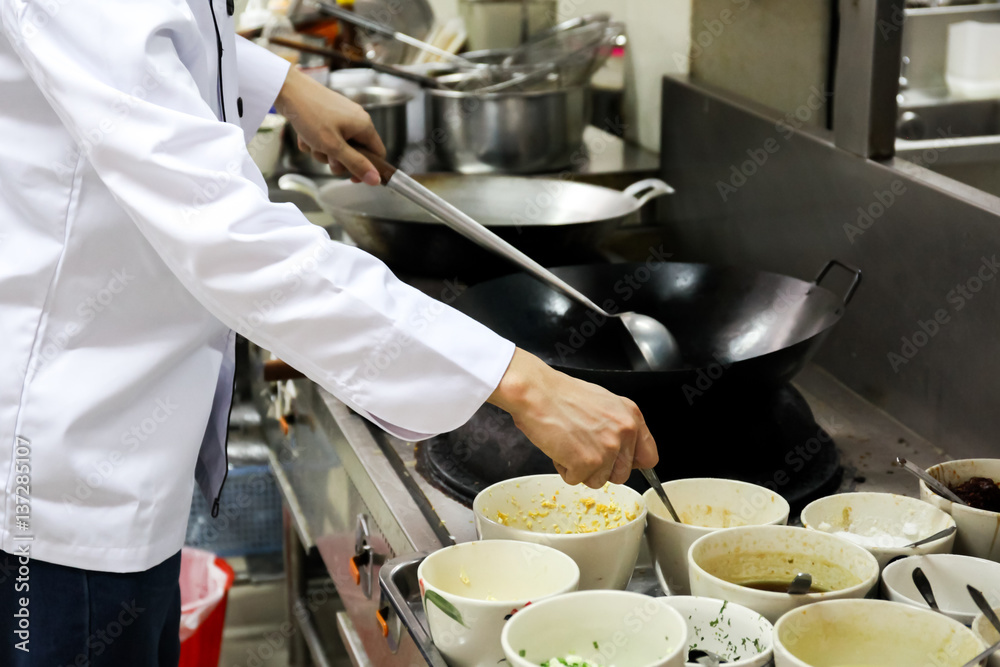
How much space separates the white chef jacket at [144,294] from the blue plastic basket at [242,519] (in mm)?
1376

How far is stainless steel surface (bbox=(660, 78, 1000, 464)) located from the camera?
1301 millimetres

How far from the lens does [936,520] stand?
1.03 meters

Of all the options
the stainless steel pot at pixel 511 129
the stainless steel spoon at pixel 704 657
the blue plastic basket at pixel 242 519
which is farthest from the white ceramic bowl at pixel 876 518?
the blue plastic basket at pixel 242 519

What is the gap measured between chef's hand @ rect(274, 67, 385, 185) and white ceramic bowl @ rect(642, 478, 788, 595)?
0.66 m

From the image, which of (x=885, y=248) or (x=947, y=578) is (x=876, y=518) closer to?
(x=947, y=578)

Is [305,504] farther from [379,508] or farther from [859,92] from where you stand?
[859,92]

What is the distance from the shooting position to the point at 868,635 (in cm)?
85

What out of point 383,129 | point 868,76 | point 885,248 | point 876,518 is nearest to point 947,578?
point 876,518

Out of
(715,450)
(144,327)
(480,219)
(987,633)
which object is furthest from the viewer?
(480,219)

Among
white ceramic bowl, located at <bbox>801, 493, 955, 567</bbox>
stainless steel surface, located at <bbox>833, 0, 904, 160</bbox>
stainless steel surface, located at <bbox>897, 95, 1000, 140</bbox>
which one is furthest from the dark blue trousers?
stainless steel surface, located at <bbox>897, 95, 1000, 140</bbox>

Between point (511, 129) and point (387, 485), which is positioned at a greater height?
point (511, 129)

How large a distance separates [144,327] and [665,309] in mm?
755

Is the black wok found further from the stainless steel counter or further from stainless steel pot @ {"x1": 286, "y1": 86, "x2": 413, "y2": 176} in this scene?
stainless steel pot @ {"x1": 286, "y1": 86, "x2": 413, "y2": 176}

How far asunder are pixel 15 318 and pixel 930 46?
2252 millimetres
